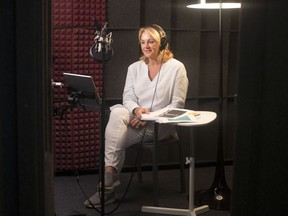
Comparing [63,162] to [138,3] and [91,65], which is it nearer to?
[91,65]

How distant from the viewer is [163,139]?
3.48 m

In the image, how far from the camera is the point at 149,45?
3.55 meters

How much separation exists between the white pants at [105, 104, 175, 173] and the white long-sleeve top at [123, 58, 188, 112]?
0.13 m

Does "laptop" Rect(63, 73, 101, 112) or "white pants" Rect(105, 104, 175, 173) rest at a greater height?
"laptop" Rect(63, 73, 101, 112)

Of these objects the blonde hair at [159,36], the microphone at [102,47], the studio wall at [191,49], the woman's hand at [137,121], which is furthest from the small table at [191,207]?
the studio wall at [191,49]

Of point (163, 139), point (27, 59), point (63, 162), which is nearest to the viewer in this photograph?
point (27, 59)

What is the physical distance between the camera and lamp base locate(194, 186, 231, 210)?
337 centimetres

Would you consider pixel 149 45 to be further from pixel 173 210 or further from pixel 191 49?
pixel 173 210

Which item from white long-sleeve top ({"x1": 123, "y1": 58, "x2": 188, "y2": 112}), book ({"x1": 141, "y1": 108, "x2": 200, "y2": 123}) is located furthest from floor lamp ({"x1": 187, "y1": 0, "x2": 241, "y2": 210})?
book ({"x1": 141, "y1": 108, "x2": 200, "y2": 123})

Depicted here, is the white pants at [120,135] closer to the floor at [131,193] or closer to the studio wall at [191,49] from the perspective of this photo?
the floor at [131,193]

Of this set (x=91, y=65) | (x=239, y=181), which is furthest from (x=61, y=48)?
(x=239, y=181)

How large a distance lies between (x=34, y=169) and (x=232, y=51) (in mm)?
Answer: 3154

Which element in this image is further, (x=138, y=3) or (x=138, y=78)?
(x=138, y=3)

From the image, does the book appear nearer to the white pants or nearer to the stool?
the stool
